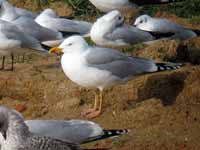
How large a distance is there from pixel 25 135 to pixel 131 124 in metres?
2.26

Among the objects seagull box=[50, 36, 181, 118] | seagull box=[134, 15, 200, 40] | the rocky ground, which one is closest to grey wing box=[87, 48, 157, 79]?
seagull box=[50, 36, 181, 118]

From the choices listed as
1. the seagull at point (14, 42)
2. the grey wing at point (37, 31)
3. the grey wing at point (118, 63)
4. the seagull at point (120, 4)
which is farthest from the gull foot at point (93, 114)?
the seagull at point (120, 4)

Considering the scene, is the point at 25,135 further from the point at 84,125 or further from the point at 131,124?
the point at 131,124

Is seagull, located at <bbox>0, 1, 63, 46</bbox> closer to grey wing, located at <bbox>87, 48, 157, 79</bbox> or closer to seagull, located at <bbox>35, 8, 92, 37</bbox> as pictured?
seagull, located at <bbox>35, 8, 92, 37</bbox>

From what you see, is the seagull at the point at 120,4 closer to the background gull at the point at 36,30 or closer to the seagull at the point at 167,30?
the seagull at the point at 167,30

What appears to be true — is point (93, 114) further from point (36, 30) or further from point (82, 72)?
point (36, 30)

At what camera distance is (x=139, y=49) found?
10727 mm

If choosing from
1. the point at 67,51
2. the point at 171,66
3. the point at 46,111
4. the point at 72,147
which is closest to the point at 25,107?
the point at 46,111

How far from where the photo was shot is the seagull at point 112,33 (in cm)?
1048

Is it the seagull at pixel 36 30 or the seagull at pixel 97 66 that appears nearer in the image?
the seagull at pixel 97 66

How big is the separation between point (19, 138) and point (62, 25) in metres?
5.13

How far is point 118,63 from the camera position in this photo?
29.9 ft

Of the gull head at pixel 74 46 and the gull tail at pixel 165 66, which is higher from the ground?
the gull head at pixel 74 46

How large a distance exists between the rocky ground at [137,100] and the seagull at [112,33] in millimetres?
250
